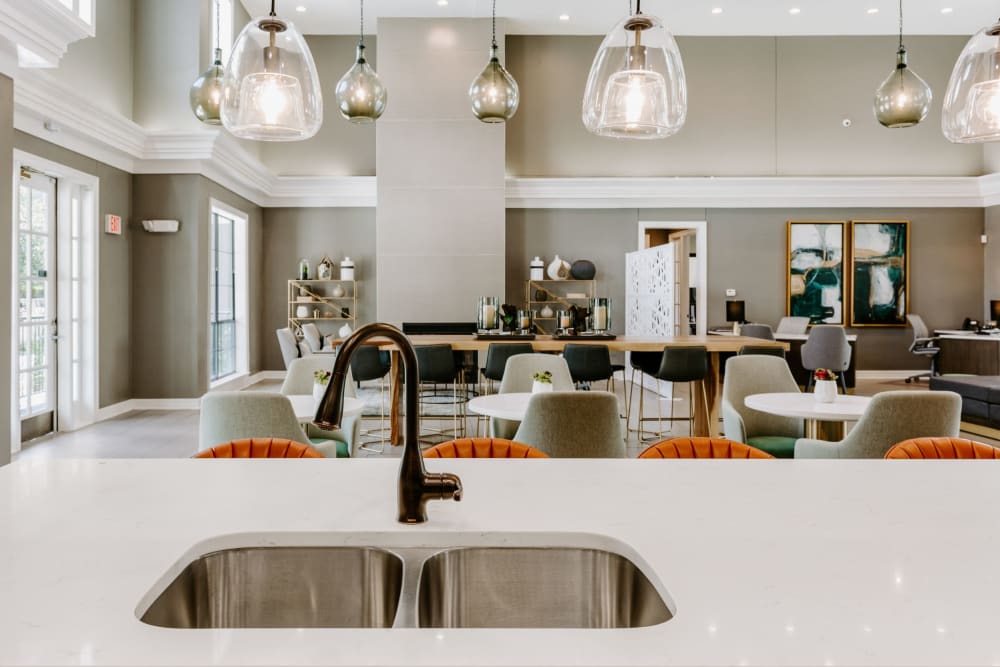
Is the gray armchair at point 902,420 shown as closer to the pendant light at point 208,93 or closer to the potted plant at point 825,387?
the potted plant at point 825,387

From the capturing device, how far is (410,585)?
1.08 meters

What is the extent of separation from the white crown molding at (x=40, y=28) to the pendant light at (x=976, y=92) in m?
4.27

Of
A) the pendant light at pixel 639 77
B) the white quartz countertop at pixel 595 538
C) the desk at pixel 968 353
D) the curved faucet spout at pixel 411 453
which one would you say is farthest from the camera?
the desk at pixel 968 353

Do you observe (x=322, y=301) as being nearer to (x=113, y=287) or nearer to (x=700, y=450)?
(x=113, y=287)

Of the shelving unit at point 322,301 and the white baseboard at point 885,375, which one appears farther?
the shelving unit at point 322,301

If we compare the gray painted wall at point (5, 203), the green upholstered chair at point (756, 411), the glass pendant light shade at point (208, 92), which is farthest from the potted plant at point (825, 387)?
the gray painted wall at point (5, 203)

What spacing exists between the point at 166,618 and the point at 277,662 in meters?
0.35

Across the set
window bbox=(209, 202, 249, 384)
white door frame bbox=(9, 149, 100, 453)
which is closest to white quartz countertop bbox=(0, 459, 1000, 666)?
white door frame bbox=(9, 149, 100, 453)

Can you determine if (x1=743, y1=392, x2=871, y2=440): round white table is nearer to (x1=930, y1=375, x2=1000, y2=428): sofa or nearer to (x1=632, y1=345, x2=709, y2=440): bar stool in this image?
(x1=632, y1=345, x2=709, y2=440): bar stool

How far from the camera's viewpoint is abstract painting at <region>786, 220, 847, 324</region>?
32.1 feet

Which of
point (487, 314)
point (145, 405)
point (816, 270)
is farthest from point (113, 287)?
point (816, 270)

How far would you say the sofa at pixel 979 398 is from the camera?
5398 millimetres

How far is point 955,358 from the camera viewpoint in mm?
8695

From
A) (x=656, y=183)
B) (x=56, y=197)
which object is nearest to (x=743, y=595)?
(x=56, y=197)
